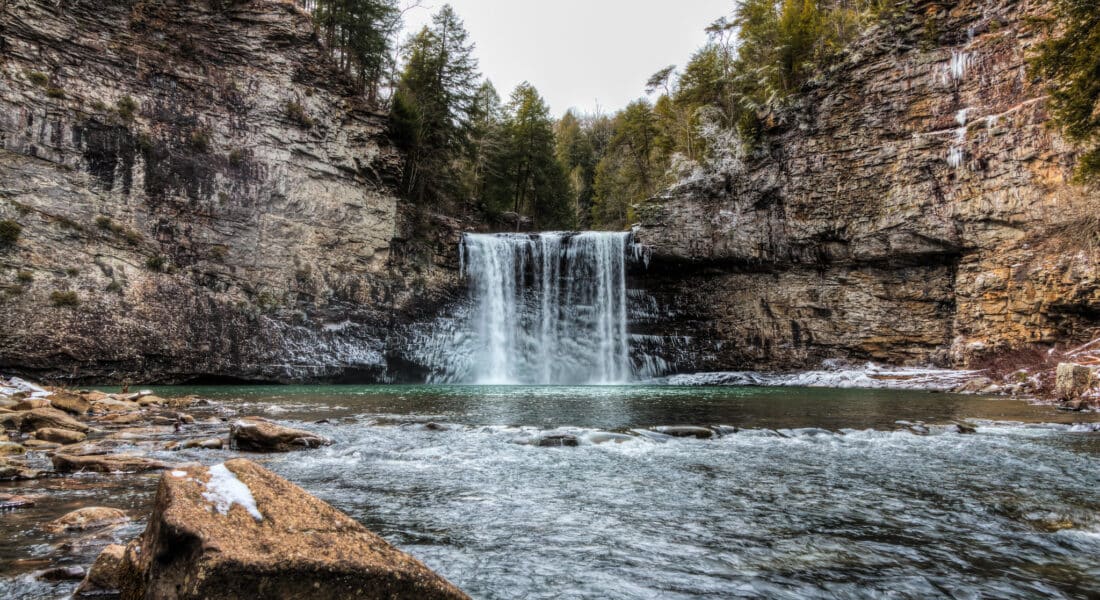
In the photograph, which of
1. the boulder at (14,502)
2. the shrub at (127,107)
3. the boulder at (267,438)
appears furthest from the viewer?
the shrub at (127,107)

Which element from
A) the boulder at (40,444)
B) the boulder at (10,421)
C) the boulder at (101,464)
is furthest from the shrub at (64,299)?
the boulder at (101,464)

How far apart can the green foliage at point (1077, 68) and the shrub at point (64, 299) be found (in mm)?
32607

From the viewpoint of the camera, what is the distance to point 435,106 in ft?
105

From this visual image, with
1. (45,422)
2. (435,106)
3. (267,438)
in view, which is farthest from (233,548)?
(435,106)

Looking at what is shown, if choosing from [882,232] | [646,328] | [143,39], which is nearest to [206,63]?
[143,39]

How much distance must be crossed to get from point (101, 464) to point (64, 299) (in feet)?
67.6

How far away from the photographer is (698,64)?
36.4m

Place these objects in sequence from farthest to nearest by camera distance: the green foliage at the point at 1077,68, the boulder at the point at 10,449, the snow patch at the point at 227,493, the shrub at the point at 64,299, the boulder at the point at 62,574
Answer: the shrub at the point at 64,299 < the green foliage at the point at 1077,68 < the boulder at the point at 10,449 < the boulder at the point at 62,574 < the snow patch at the point at 227,493

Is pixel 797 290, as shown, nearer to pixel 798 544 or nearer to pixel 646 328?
pixel 646 328

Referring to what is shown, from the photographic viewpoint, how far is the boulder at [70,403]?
404 inches

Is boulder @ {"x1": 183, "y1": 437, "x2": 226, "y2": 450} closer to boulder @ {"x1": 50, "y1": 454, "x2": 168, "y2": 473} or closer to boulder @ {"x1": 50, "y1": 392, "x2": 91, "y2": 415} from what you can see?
boulder @ {"x1": 50, "y1": 454, "x2": 168, "y2": 473}

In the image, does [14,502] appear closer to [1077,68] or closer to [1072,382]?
[1072,382]

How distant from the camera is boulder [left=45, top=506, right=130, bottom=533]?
363 cm

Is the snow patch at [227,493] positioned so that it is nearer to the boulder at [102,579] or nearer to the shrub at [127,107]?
the boulder at [102,579]
